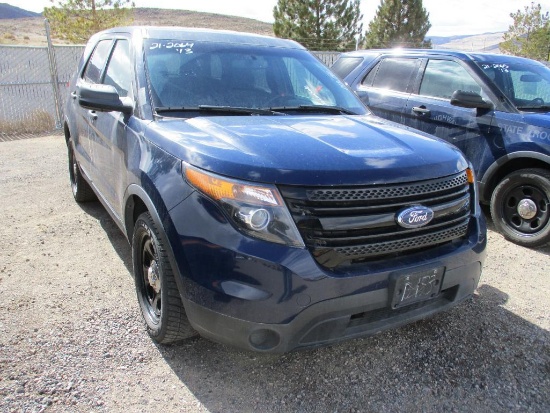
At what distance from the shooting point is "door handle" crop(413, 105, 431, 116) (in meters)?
5.15

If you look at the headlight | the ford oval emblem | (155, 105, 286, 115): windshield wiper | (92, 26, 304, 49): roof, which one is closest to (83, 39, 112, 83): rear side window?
(92, 26, 304, 49): roof

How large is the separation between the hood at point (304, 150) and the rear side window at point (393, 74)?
3.02 meters

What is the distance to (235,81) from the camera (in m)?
3.18

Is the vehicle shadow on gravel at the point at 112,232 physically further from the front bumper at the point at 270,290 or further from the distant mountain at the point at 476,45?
the distant mountain at the point at 476,45

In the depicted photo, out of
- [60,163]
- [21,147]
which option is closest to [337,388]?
[60,163]

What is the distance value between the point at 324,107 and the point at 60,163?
18.4ft

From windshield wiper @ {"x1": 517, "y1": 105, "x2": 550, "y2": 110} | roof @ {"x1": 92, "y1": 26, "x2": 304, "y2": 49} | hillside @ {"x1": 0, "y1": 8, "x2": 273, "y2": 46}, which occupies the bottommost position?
windshield wiper @ {"x1": 517, "y1": 105, "x2": 550, "y2": 110}

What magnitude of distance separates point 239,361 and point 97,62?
2941 millimetres

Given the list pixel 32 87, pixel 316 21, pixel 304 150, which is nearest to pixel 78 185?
pixel 304 150

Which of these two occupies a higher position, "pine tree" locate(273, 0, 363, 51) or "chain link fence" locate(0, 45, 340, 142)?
"pine tree" locate(273, 0, 363, 51)

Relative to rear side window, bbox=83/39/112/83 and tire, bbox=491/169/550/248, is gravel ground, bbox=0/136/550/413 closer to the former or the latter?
tire, bbox=491/169/550/248

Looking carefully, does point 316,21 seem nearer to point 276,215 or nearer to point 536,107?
point 536,107

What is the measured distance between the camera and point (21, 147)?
8.79 metres

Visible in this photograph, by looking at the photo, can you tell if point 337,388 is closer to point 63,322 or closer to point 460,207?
point 460,207
